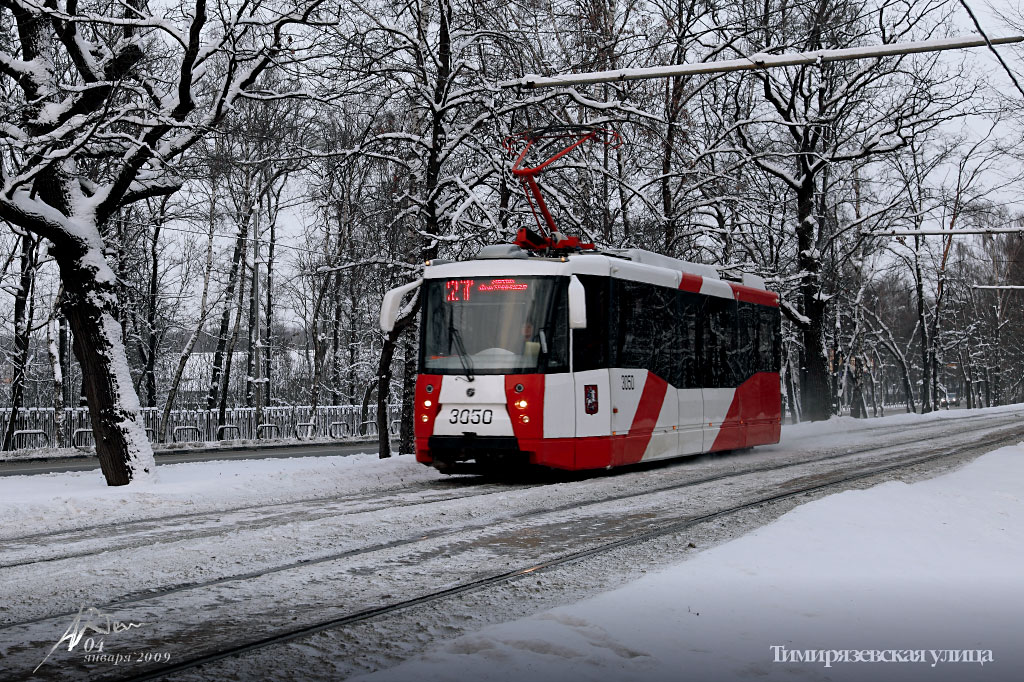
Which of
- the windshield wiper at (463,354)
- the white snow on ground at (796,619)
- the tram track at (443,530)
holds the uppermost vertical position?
the windshield wiper at (463,354)

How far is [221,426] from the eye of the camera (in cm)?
3684

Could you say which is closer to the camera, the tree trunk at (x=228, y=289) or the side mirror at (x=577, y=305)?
the side mirror at (x=577, y=305)

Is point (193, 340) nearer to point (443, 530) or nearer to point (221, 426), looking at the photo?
point (221, 426)

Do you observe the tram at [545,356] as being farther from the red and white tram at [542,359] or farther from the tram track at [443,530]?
the tram track at [443,530]

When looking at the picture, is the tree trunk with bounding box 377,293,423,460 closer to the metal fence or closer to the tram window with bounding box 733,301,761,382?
the tram window with bounding box 733,301,761,382

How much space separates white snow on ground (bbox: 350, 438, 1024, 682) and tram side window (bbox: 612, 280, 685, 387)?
6427mm

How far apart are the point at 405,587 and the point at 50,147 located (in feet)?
32.1

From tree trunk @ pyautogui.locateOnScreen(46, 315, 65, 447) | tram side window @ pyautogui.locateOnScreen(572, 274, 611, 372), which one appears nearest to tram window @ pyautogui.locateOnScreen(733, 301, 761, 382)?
tram side window @ pyautogui.locateOnScreen(572, 274, 611, 372)

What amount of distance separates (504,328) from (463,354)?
0.68 m

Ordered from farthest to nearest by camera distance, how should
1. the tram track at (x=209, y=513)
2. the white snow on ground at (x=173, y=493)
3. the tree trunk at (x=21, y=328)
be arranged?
the tree trunk at (x=21, y=328), the white snow on ground at (x=173, y=493), the tram track at (x=209, y=513)

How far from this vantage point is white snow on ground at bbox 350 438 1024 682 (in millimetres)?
5246

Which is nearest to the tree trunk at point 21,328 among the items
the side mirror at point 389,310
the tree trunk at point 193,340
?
the tree trunk at point 193,340

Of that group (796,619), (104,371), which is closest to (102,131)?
(104,371)

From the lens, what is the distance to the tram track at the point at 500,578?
5.46 meters
